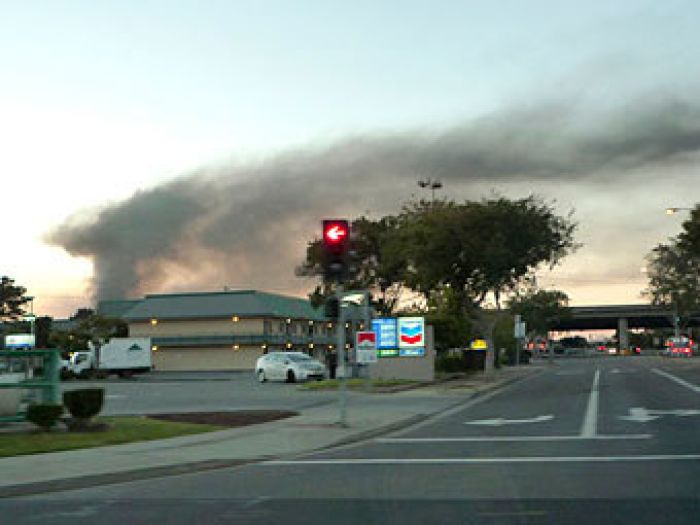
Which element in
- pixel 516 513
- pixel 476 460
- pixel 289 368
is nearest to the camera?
pixel 516 513

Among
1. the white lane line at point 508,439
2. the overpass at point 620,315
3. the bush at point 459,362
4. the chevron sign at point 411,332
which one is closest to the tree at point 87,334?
the bush at point 459,362

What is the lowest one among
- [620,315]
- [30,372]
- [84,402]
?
[84,402]

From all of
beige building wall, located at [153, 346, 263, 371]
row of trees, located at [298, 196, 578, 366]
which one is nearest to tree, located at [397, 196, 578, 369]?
row of trees, located at [298, 196, 578, 366]

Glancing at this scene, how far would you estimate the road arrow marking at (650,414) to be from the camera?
19.7 metres

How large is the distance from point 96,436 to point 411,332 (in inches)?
1006

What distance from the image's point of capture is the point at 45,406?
1747 centimetres

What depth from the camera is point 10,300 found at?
116812 mm

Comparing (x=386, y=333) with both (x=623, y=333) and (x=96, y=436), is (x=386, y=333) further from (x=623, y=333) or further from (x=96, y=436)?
(x=623, y=333)

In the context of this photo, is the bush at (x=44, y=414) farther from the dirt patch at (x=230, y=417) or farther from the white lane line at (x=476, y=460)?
the white lane line at (x=476, y=460)

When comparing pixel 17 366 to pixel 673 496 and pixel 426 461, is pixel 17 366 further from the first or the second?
pixel 673 496

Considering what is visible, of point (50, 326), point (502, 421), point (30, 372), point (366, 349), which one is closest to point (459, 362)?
point (502, 421)

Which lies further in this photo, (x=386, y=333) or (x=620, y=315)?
(x=620, y=315)

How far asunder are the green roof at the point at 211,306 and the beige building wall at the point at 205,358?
3.27m

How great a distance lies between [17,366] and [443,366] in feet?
112
